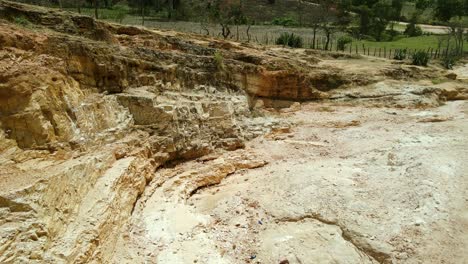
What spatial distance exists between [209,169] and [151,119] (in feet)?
10.8

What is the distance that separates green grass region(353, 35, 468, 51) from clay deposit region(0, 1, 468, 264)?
79.2 ft

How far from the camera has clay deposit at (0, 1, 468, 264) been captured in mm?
9914

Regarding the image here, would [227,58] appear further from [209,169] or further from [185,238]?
[185,238]

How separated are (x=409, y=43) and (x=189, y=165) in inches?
1608

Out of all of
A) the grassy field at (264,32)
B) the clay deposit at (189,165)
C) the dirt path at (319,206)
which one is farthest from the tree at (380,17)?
the dirt path at (319,206)

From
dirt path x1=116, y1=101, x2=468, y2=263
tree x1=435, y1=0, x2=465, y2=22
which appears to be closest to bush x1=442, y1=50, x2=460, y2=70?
dirt path x1=116, y1=101, x2=468, y2=263

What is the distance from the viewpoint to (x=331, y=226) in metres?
11.8

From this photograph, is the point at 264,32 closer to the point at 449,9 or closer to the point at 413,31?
the point at 413,31

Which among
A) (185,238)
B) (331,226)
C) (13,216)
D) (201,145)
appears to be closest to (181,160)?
(201,145)

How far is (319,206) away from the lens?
41.7 ft

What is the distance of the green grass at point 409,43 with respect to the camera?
43000 mm

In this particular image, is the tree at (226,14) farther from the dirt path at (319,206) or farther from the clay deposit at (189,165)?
the dirt path at (319,206)

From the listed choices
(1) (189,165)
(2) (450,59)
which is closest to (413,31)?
(2) (450,59)

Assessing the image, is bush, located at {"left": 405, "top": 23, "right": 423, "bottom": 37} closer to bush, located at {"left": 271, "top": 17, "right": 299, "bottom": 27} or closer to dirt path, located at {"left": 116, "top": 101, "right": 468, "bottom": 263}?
bush, located at {"left": 271, "top": 17, "right": 299, "bottom": 27}
